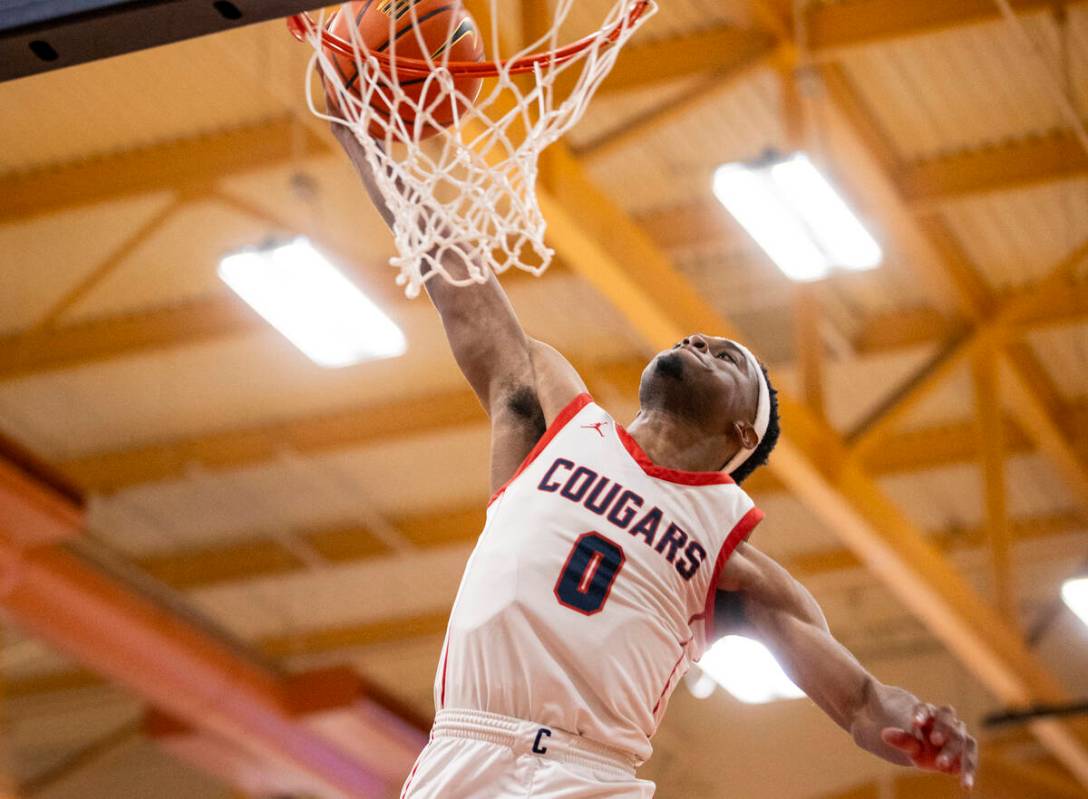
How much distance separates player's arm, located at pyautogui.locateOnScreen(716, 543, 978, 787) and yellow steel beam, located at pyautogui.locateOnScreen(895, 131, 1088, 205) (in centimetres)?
875

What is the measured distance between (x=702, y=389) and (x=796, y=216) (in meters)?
5.52

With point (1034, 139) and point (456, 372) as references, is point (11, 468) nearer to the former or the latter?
point (456, 372)

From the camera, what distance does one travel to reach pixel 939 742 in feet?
12.6

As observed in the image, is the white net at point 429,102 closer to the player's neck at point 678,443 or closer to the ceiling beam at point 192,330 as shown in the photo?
the player's neck at point 678,443

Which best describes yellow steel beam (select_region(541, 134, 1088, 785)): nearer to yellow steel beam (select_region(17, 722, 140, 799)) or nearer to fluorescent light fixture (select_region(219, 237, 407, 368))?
fluorescent light fixture (select_region(219, 237, 407, 368))

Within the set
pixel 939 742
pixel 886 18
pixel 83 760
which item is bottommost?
pixel 939 742

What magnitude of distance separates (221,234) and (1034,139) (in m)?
6.00

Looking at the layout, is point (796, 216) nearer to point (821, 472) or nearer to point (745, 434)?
point (821, 472)

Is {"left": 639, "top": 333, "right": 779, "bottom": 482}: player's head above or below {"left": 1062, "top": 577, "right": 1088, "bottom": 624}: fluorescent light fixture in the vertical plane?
below

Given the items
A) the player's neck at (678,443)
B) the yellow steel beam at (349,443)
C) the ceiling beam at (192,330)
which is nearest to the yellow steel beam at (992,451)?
the ceiling beam at (192,330)

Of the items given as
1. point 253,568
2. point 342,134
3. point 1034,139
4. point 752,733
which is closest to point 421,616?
point 253,568

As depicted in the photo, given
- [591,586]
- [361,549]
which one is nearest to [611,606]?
[591,586]

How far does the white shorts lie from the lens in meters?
4.11

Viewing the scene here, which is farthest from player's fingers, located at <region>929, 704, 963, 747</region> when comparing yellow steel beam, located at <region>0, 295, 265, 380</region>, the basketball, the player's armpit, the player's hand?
yellow steel beam, located at <region>0, 295, 265, 380</region>
